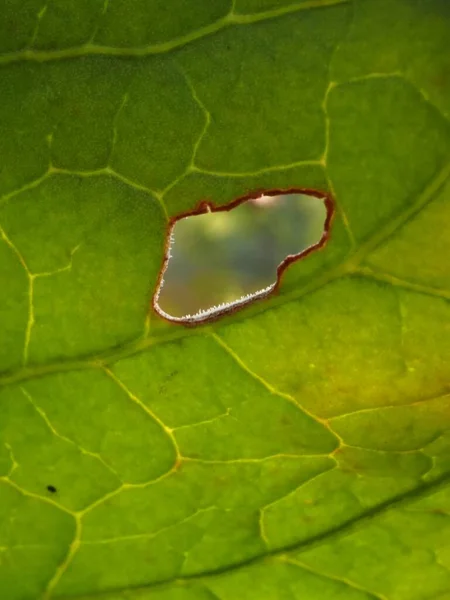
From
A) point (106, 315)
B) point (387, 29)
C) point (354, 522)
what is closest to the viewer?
point (387, 29)

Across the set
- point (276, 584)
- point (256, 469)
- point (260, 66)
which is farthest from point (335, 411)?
point (260, 66)

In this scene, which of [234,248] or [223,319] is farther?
[234,248]

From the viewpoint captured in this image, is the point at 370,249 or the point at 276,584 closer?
the point at 370,249

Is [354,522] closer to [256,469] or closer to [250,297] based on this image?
[256,469]
